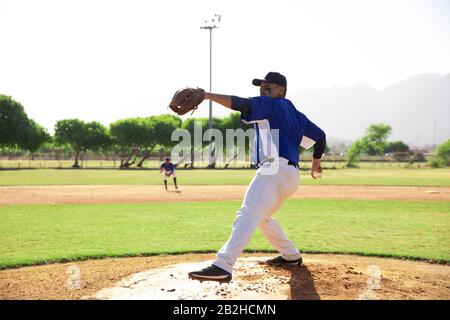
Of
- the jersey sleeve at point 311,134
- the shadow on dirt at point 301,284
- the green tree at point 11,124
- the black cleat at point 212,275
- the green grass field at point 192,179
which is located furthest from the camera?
the green tree at point 11,124

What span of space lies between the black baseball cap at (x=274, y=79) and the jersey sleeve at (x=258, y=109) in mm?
423

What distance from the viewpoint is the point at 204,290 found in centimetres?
485

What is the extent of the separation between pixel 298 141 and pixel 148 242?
16.9ft

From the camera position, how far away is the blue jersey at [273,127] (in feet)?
16.1

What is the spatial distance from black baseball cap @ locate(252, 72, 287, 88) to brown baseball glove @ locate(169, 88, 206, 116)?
2.83ft

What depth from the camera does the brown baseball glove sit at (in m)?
4.79

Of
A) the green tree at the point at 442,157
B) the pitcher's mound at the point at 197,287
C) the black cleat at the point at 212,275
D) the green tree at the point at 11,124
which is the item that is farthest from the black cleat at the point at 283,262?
the green tree at the point at 442,157

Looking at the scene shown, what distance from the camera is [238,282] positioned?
523cm

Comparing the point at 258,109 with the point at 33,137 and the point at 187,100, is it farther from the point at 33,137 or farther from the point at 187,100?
the point at 33,137

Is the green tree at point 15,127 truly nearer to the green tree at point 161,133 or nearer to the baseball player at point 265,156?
the green tree at point 161,133

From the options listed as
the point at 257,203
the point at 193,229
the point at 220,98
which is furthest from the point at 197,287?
the point at 193,229

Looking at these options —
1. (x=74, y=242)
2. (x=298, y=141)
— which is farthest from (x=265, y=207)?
(x=74, y=242)

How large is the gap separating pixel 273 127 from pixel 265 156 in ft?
1.16
